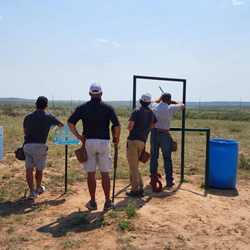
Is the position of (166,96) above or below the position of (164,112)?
above

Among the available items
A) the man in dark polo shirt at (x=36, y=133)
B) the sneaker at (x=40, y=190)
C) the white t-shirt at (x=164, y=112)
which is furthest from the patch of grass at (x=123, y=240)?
the white t-shirt at (x=164, y=112)

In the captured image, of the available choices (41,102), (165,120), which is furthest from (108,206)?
(165,120)

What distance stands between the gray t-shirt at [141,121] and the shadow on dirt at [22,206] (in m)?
1.80

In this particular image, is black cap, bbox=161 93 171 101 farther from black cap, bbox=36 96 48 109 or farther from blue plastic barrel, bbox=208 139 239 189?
black cap, bbox=36 96 48 109

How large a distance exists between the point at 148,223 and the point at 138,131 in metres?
1.66

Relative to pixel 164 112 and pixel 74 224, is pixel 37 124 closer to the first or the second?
pixel 74 224

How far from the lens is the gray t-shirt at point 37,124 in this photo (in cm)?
514

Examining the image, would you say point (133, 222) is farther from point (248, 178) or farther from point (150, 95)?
point (248, 178)

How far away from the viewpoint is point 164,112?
608 centimetres

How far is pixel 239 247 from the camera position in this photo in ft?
12.0

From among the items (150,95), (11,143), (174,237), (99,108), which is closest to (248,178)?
(150,95)

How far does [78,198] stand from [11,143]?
24.9ft

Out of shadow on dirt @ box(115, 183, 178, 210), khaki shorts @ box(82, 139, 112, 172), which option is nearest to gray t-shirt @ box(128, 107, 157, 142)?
khaki shorts @ box(82, 139, 112, 172)

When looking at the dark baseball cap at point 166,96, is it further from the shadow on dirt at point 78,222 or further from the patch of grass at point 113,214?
the patch of grass at point 113,214
